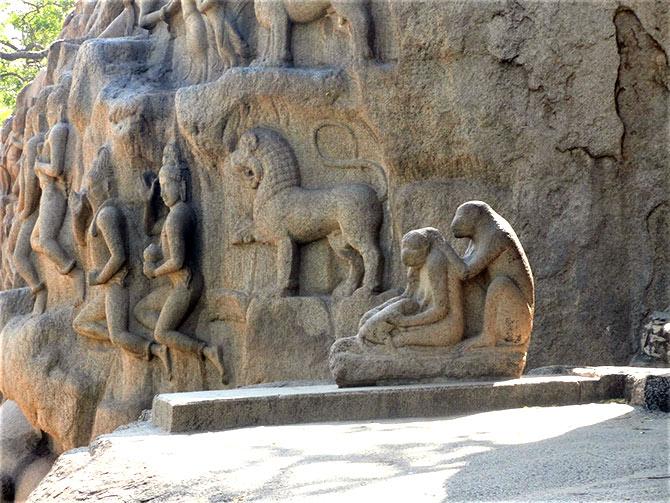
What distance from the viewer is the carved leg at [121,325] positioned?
36.3ft

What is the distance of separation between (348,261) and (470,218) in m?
2.64

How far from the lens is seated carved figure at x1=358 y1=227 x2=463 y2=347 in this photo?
7324mm

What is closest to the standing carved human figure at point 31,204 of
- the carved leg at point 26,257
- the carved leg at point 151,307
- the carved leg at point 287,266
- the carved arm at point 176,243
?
the carved leg at point 26,257

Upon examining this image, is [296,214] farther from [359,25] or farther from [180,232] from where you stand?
[359,25]

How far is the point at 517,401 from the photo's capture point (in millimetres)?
6875

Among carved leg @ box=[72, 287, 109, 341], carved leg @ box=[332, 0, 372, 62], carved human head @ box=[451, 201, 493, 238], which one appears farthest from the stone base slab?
carved leg @ box=[72, 287, 109, 341]

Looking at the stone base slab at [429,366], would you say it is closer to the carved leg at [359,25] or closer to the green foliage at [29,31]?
the carved leg at [359,25]

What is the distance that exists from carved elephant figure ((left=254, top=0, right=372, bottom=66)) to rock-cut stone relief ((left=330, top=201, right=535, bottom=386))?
9.15ft

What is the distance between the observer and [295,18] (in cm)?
1026

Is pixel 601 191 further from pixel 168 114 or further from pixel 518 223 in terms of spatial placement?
pixel 168 114

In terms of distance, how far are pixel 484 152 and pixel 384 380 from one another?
2763 millimetres

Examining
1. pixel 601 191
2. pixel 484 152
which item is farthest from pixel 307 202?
pixel 601 191

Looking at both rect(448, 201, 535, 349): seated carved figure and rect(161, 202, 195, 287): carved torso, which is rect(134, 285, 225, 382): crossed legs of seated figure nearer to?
rect(161, 202, 195, 287): carved torso

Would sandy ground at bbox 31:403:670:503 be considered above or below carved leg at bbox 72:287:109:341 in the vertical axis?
below
